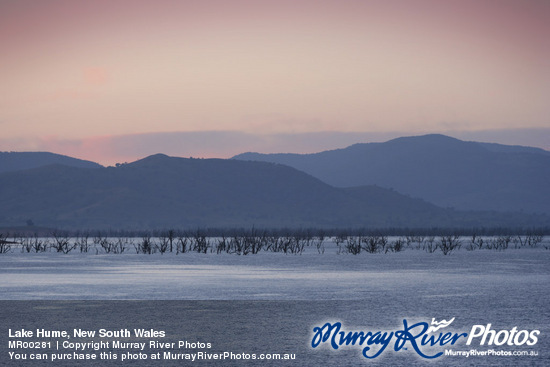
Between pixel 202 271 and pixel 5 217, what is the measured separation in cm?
15462

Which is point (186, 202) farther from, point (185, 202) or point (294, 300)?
point (294, 300)

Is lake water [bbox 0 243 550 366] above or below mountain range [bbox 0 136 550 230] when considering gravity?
above

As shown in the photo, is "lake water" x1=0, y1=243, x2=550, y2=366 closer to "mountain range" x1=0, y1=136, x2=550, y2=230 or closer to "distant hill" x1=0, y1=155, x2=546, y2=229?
"mountain range" x1=0, y1=136, x2=550, y2=230

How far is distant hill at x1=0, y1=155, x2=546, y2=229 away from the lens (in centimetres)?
17288

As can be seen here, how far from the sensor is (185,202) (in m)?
182

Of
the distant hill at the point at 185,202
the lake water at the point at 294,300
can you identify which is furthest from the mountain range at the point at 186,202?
the lake water at the point at 294,300

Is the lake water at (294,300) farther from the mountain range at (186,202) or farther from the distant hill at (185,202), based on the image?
the distant hill at (185,202)

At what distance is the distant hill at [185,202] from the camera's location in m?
173

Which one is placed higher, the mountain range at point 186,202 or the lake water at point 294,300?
the lake water at point 294,300

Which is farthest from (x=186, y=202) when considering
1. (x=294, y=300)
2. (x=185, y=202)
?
(x=294, y=300)

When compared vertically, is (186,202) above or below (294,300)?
below

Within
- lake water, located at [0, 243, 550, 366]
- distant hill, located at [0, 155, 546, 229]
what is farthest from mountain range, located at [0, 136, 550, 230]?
lake water, located at [0, 243, 550, 366]

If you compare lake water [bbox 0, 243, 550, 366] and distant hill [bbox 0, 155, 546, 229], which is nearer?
lake water [bbox 0, 243, 550, 366]

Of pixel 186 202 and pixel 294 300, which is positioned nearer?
pixel 294 300
